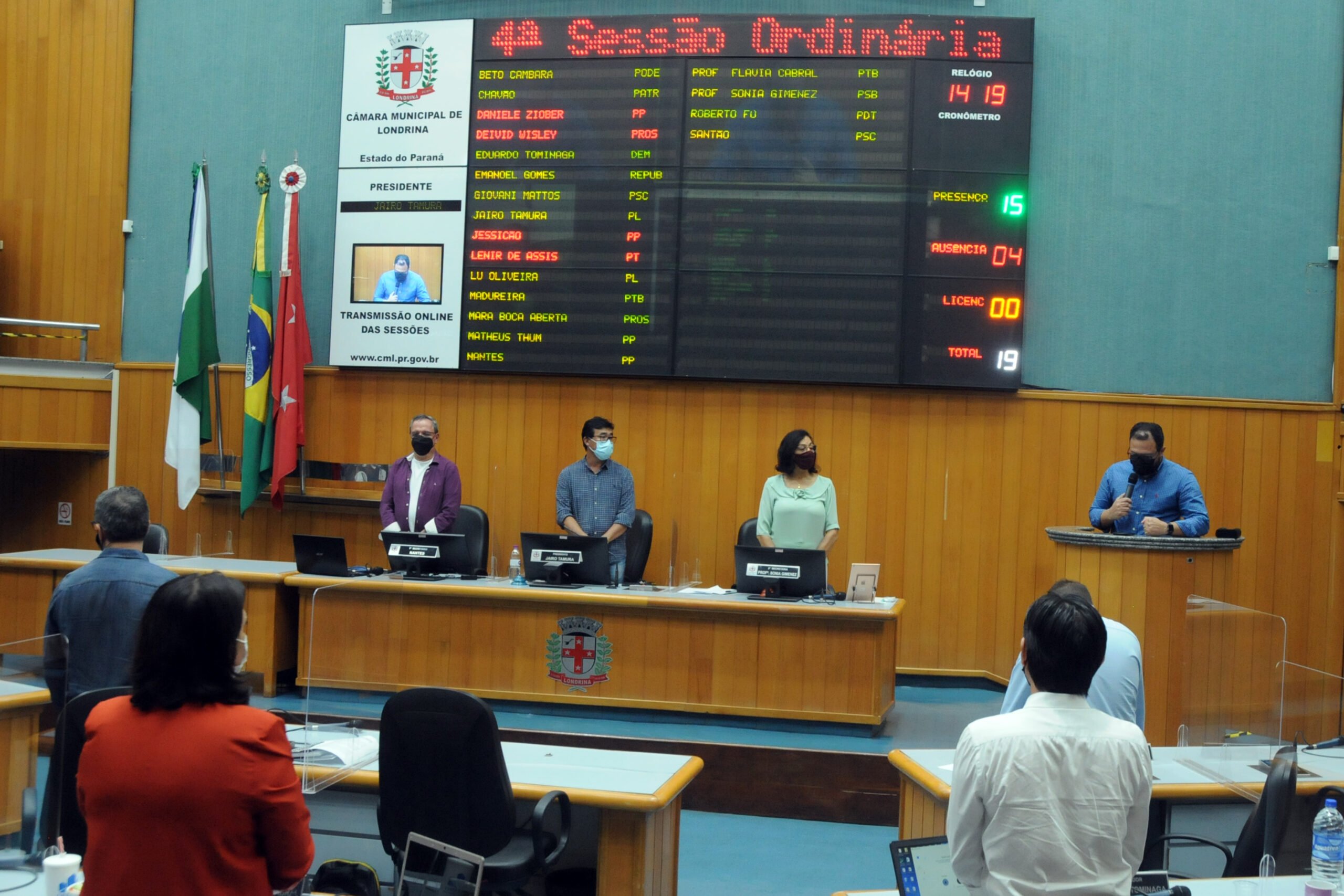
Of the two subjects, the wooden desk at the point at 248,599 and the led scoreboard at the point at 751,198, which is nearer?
the wooden desk at the point at 248,599

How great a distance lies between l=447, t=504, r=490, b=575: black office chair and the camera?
6.40 metres

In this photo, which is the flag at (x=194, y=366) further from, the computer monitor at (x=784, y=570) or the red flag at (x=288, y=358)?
the computer monitor at (x=784, y=570)

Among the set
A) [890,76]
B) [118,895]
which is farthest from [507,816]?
[890,76]

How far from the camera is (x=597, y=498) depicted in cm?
626

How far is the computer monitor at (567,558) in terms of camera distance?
5.67m

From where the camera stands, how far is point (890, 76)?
6.54 m

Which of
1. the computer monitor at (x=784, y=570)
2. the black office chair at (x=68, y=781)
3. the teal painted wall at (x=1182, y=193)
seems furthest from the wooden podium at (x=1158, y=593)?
the black office chair at (x=68, y=781)

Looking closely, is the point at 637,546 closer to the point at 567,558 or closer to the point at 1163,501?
the point at 567,558

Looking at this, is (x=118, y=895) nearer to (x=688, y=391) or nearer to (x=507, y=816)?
(x=507, y=816)

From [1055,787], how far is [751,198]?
5.20m

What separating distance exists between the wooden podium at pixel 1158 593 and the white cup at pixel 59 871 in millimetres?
4226

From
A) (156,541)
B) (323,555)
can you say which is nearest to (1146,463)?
(323,555)

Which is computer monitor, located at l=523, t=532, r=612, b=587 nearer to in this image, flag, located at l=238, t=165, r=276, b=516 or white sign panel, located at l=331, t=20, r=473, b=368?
white sign panel, located at l=331, t=20, r=473, b=368

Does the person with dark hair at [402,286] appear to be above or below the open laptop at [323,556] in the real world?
above
